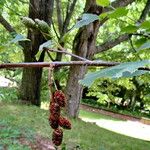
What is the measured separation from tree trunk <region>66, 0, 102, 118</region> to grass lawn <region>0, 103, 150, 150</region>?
20.1 inches

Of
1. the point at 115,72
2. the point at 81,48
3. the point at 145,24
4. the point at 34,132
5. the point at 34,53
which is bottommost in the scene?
the point at 34,132

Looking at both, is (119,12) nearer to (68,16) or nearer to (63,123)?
(63,123)

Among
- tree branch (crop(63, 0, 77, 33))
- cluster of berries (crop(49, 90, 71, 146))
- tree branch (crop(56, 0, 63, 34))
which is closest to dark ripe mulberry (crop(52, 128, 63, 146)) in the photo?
cluster of berries (crop(49, 90, 71, 146))

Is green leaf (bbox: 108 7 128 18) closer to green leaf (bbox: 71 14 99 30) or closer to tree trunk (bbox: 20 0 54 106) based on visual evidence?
green leaf (bbox: 71 14 99 30)

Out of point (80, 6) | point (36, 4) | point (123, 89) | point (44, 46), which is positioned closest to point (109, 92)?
point (123, 89)

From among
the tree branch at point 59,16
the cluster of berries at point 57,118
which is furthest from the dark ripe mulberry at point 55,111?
the tree branch at point 59,16

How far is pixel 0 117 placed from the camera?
785 centimetres

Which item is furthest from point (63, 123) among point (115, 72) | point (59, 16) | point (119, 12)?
point (59, 16)

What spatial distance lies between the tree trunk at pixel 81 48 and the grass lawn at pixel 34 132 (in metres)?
0.51

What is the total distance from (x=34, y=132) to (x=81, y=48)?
2.92 meters

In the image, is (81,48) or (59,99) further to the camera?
(81,48)

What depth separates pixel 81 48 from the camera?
9.23 meters

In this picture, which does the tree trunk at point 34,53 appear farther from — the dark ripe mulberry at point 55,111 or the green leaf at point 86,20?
the dark ripe mulberry at point 55,111

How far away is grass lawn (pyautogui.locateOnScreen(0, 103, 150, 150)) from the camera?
6.35 metres
